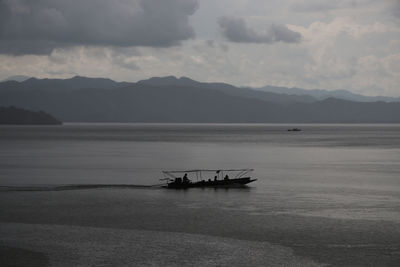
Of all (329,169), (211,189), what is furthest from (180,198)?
(329,169)

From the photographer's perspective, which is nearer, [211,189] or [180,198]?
[180,198]

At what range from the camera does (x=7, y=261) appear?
36.9 m

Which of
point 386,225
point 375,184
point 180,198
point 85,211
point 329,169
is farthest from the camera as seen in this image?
point 329,169

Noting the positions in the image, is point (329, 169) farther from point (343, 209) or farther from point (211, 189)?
point (343, 209)

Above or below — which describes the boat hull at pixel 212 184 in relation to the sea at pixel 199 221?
above

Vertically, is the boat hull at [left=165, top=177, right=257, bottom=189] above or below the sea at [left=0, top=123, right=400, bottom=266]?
above

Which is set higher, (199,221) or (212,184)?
(212,184)

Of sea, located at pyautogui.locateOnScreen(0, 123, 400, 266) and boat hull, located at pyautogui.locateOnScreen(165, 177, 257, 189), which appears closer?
sea, located at pyautogui.locateOnScreen(0, 123, 400, 266)

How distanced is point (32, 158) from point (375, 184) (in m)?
85.8

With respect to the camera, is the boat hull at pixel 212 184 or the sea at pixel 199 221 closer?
the sea at pixel 199 221

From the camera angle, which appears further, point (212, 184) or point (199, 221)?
point (212, 184)

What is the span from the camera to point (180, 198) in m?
67.6

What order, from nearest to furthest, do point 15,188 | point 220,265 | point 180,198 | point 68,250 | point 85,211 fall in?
1. point 220,265
2. point 68,250
3. point 85,211
4. point 180,198
5. point 15,188

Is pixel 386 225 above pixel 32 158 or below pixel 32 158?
below
